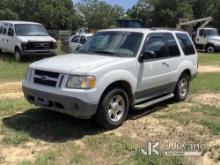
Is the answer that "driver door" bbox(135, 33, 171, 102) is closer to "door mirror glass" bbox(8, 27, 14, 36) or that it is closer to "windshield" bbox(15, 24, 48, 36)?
"windshield" bbox(15, 24, 48, 36)

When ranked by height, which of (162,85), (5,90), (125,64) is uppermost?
(125,64)

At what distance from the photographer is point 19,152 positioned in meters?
5.47

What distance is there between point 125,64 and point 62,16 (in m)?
45.7

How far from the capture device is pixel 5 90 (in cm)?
1018

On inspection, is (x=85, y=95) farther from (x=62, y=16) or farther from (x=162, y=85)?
(x=62, y=16)

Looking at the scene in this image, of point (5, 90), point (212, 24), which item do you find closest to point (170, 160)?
point (5, 90)

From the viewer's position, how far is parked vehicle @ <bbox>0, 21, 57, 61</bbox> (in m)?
17.1

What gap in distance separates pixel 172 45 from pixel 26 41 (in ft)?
33.4

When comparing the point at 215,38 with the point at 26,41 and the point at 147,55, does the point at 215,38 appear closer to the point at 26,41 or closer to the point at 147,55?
the point at 26,41

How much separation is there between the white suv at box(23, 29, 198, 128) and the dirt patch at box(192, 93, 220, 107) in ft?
2.78

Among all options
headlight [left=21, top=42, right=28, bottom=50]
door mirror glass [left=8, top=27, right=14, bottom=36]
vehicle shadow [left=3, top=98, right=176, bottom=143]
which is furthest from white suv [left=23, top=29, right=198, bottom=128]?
door mirror glass [left=8, top=27, right=14, bottom=36]

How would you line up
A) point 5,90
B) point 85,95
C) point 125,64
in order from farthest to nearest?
1. point 5,90
2. point 125,64
3. point 85,95

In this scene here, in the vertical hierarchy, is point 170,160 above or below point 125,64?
below

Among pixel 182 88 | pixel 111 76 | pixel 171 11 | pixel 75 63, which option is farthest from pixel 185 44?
pixel 171 11
